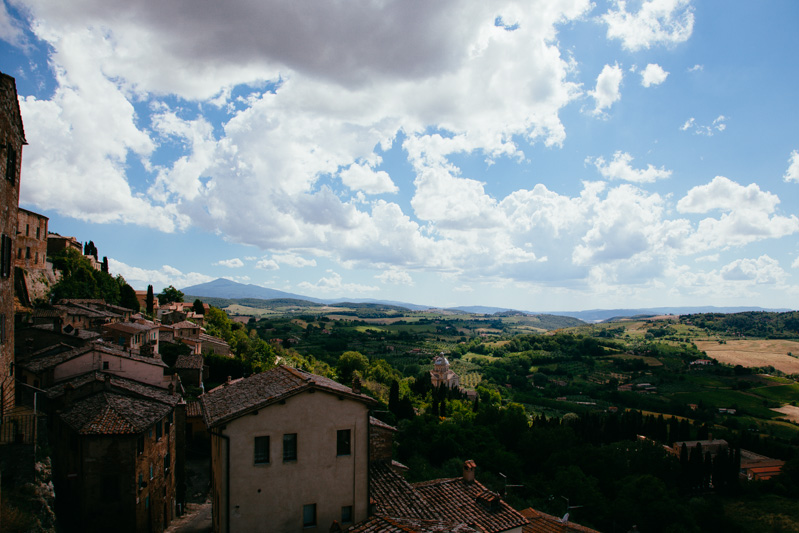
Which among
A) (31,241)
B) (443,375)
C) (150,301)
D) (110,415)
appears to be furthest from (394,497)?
(443,375)

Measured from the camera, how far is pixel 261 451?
56.0ft

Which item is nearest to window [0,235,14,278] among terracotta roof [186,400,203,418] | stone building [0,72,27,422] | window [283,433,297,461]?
stone building [0,72,27,422]

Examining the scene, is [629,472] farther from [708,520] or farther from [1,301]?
[1,301]

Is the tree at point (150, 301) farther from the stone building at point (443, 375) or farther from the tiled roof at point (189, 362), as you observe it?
the stone building at point (443, 375)

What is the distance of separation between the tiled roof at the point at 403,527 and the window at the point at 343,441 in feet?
9.37

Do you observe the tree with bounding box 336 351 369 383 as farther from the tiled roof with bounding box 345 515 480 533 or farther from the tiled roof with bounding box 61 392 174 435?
the tiled roof with bounding box 345 515 480 533

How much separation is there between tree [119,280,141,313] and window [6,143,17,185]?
63.9 meters

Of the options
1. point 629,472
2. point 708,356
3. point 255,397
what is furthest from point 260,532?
point 708,356

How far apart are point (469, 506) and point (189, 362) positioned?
41543mm

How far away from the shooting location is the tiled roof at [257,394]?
1686cm

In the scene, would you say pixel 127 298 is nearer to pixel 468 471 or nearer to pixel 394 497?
pixel 468 471

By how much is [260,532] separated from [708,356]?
226 metres

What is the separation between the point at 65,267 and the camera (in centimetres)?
6500

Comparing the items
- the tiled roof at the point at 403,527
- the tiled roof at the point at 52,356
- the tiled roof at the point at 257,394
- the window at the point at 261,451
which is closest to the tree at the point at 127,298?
the tiled roof at the point at 52,356
